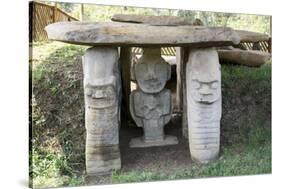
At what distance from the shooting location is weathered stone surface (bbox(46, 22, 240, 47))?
302 centimetres

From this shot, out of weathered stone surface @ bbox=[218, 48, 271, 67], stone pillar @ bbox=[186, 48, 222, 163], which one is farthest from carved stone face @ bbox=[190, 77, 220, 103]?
weathered stone surface @ bbox=[218, 48, 271, 67]

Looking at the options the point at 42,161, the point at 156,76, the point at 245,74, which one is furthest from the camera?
the point at 245,74

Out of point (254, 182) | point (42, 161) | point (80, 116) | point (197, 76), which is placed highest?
point (197, 76)

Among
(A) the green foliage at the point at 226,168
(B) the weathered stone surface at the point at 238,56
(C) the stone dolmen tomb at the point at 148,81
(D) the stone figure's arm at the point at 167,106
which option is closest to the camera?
(C) the stone dolmen tomb at the point at 148,81

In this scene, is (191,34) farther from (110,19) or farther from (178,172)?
(178,172)

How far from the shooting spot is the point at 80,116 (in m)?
3.47

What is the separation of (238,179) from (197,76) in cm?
94

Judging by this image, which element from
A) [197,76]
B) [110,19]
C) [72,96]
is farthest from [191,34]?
[72,96]

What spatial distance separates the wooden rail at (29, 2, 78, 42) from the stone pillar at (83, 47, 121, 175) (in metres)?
0.33

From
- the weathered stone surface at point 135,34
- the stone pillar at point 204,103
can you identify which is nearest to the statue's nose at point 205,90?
the stone pillar at point 204,103

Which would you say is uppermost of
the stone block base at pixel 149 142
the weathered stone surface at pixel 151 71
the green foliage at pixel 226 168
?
the weathered stone surface at pixel 151 71

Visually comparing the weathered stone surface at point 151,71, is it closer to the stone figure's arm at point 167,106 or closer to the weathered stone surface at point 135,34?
the stone figure's arm at point 167,106

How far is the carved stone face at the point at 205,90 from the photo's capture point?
336 centimetres

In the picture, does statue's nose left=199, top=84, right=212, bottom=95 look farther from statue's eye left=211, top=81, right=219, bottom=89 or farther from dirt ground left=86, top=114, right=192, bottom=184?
dirt ground left=86, top=114, right=192, bottom=184
